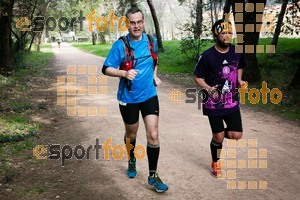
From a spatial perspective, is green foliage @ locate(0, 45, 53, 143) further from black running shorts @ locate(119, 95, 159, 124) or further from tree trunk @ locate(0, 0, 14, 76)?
black running shorts @ locate(119, 95, 159, 124)

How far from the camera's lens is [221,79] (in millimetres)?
4605

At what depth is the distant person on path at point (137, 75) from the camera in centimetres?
429

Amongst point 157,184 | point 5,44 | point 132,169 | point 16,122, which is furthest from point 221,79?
point 5,44

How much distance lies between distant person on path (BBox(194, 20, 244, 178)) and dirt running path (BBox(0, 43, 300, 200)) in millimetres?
839

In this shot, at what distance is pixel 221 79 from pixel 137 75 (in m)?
1.18

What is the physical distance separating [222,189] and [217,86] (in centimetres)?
149

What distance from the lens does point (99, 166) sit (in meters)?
5.78

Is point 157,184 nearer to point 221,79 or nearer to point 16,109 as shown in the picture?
point 221,79

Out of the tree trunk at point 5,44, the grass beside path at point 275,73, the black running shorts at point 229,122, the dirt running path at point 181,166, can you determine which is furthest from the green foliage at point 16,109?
the grass beside path at point 275,73

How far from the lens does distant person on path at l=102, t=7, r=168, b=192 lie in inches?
169

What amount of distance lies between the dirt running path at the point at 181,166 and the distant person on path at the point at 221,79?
839mm

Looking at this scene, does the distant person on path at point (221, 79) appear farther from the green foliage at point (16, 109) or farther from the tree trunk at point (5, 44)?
the tree trunk at point (5, 44)

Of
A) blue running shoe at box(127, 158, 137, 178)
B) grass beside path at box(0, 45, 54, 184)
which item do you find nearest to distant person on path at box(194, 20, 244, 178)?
blue running shoe at box(127, 158, 137, 178)

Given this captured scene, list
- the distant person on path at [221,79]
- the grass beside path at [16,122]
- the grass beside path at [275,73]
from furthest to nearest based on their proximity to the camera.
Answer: the grass beside path at [275,73], the grass beside path at [16,122], the distant person on path at [221,79]
